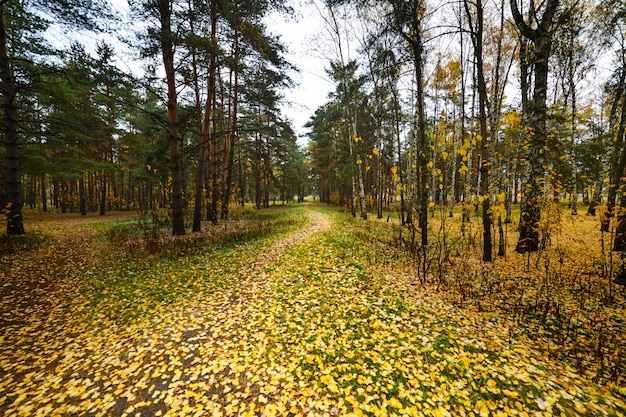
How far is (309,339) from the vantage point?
4.01 m

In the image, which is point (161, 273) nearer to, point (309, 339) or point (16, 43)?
point (309, 339)

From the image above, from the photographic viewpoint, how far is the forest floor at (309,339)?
2.84 metres

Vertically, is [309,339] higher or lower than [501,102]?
lower

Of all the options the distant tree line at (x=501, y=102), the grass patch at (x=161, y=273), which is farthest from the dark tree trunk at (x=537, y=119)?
the grass patch at (x=161, y=273)

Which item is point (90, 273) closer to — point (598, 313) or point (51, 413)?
point (51, 413)

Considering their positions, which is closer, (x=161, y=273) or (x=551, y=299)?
(x=551, y=299)

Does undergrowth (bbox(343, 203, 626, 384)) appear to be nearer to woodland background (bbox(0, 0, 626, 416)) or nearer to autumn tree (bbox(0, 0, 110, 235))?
woodland background (bbox(0, 0, 626, 416))

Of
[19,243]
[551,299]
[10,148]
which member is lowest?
[551,299]

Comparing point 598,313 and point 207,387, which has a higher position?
point 598,313

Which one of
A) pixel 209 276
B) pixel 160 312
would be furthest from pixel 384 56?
pixel 160 312

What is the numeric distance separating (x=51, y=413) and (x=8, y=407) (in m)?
0.57

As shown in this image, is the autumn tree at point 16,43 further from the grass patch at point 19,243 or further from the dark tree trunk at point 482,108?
the dark tree trunk at point 482,108

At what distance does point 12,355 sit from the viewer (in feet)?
11.8

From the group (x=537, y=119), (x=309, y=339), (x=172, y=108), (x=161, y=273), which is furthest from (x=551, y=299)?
(x=172, y=108)
